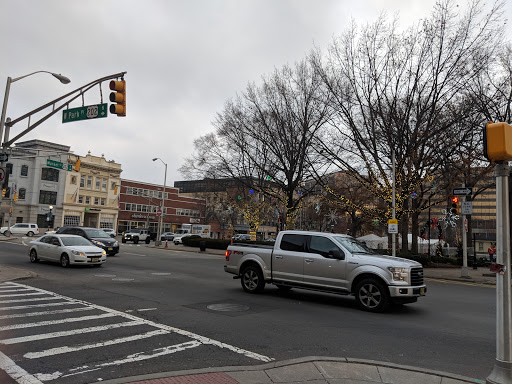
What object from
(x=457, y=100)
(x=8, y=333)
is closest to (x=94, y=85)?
(x=8, y=333)

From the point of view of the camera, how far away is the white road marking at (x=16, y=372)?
4411mm

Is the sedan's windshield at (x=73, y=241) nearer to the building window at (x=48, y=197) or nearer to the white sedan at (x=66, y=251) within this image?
the white sedan at (x=66, y=251)

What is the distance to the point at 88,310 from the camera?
8211 millimetres

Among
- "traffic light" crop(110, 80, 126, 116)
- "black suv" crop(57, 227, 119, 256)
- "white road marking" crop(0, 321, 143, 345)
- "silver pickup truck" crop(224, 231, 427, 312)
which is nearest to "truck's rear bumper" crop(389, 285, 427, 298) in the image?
"silver pickup truck" crop(224, 231, 427, 312)

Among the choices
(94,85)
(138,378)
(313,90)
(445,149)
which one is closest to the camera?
(138,378)

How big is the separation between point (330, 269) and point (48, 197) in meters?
66.8

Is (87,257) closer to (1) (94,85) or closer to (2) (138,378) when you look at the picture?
(1) (94,85)

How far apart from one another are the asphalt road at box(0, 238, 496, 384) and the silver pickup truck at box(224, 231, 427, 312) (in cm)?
46

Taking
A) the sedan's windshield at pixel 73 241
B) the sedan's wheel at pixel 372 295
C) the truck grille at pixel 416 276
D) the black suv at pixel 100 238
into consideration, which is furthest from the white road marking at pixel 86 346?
the black suv at pixel 100 238

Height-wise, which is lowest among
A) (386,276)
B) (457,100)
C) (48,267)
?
(48,267)

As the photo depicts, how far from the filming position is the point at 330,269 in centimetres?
974

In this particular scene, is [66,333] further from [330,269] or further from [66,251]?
[66,251]

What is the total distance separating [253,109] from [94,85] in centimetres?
1860

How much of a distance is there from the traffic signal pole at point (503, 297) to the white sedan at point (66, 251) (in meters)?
15.8
